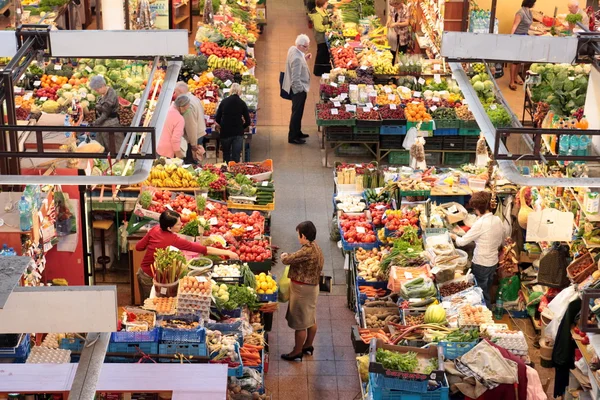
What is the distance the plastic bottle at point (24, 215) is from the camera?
8.37 m

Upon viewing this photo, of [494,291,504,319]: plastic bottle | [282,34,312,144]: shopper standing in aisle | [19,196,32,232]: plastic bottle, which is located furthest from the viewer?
[282,34,312,144]: shopper standing in aisle

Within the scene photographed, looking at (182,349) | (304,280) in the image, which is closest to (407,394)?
(182,349)

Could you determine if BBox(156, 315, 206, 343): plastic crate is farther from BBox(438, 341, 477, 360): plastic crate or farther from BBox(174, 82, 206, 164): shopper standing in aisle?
BBox(174, 82, 206, 164): shopper standing in aisle

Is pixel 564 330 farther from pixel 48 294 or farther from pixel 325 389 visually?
pixel 48 294

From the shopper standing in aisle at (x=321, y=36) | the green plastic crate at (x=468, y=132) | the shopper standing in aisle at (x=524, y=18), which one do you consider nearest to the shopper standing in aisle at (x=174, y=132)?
the green plastic crate at (x=468, y=132)

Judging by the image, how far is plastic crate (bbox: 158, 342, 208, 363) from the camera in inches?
307

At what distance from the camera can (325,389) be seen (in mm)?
9141

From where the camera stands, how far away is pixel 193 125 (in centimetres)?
1266

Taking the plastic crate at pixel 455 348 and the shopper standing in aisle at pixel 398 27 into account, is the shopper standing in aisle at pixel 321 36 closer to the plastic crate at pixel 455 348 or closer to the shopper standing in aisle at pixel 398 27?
the shopper standing in aisle at pixel 398 27

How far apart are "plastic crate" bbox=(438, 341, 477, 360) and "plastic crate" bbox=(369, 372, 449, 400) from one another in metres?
0.53

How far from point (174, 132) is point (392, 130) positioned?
3221 millimetres

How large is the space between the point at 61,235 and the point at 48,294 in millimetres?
5356

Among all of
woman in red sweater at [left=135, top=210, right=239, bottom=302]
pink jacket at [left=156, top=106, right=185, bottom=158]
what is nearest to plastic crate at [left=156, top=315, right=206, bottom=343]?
woman in red sweater at [left=135, top=210, right=239, bottom=302]

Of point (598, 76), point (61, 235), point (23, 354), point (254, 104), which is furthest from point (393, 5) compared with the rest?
point (23, 354)
